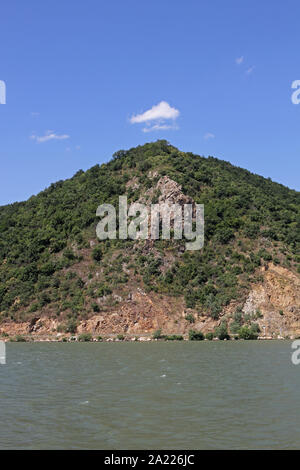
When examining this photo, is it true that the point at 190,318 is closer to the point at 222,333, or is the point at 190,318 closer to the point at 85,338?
the point at 222,333

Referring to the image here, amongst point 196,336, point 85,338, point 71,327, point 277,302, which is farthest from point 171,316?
point 277,302

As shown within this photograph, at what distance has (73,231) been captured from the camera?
Result: 3250 inches

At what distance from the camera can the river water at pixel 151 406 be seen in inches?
497

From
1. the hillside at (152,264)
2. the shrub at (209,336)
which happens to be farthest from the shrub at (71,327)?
the shrub at (209,336)

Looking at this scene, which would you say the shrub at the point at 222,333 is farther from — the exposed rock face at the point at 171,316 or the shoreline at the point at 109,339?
the exposed rock face at the point at 171,316

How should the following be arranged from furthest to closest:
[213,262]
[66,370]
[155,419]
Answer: [213,262]
[66,370]
[155,419]

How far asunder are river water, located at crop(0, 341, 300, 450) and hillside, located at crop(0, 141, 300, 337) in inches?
1285

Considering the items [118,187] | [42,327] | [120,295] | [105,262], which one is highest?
[118,187]

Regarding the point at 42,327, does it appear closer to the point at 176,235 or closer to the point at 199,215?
the point at 176,235

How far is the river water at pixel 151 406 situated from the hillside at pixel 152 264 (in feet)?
107

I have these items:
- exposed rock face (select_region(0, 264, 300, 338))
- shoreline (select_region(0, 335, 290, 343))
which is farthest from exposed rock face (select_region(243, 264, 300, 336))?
shoreline (select_region(0, 335, 290, 343))
